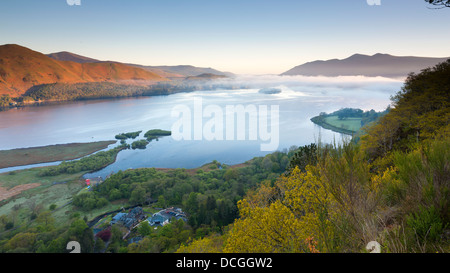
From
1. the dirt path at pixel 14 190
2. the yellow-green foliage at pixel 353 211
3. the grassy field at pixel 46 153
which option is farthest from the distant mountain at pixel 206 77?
the yellow-green foliage at pixel 353 211

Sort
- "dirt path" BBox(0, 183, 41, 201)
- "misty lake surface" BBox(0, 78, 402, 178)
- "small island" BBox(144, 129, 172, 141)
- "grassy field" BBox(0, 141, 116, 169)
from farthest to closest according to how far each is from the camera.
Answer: "small island" BBox(144, 129, 172, 141) < "misty lake surface" BBox(0, 78, 402, 178) < "grassy field" BBox(0, 141, 116, 169) < "dirt path" BBox(0, 183, 41, 201)

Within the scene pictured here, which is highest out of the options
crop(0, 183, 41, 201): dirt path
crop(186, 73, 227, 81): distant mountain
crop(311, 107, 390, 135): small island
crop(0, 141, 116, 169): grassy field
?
crop(186, 73, 227, 81): distant mountain

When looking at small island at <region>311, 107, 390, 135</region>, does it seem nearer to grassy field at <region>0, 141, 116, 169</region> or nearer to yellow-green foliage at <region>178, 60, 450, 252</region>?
yellow-green foliage at <region>178, 60, 450, 252</region>

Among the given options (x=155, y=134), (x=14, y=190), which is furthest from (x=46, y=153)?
(x=155, y=134)

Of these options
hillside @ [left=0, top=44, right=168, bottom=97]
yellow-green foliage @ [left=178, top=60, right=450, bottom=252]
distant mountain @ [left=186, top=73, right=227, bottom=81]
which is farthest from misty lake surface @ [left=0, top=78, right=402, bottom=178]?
distant mountain @ [left=186, top=73, right=227, bottom=81]

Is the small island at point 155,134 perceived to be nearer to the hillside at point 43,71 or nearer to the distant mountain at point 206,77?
the hillside at point 43,71

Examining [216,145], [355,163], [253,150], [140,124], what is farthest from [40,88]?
[355,163]
